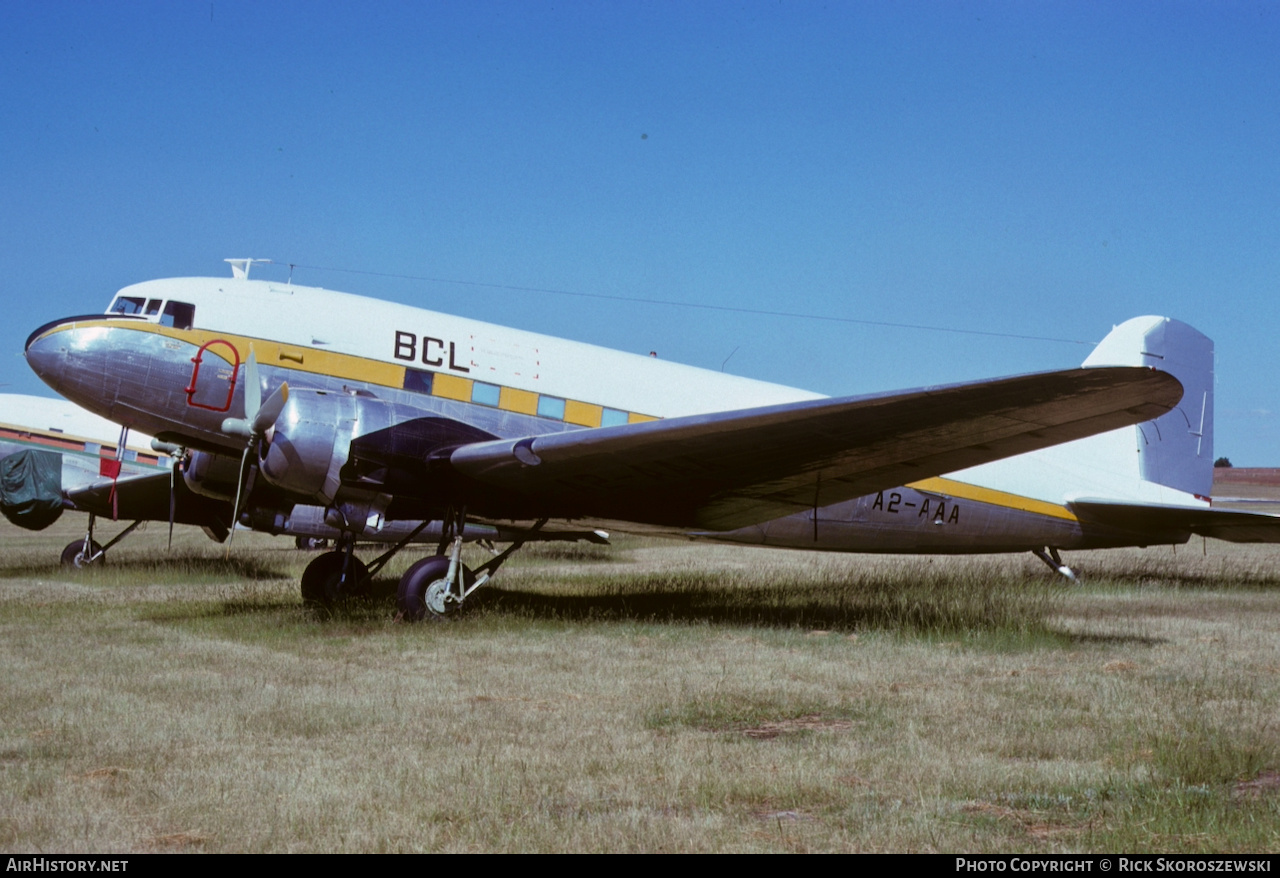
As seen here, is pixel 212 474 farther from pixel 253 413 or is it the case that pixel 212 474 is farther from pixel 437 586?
pixel 437 586

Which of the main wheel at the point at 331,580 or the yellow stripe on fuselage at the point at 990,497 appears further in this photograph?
the yellow stripe on fuselage at the point at 990,497

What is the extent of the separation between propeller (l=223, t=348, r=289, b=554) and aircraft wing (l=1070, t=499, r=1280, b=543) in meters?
9.94

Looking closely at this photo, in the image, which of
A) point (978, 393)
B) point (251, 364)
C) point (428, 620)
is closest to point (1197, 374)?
point (978, 393)

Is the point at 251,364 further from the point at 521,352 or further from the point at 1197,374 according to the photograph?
the point at 1197,374

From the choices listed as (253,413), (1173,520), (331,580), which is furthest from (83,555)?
(1173,520)

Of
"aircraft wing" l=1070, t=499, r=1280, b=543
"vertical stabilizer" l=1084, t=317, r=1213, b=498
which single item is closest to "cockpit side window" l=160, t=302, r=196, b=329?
"aircraft wing" l=1070, t=499, r=1280, b=543

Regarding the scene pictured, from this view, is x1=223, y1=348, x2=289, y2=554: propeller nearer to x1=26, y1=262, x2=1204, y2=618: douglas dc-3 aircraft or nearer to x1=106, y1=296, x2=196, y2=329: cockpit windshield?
x1=26, y1=262, x2=1204, y2=618: douglas dc-3 aircraft

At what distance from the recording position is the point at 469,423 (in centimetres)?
1084

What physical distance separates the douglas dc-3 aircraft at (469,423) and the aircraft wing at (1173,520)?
3192 millimetres

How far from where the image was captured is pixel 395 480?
9.73 m

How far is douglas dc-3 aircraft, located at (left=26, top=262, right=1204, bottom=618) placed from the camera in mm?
8641

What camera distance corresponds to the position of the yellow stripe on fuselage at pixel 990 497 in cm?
1256

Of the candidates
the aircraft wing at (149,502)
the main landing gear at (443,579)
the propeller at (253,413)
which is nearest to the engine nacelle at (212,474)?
the main landing gear at (443,579)

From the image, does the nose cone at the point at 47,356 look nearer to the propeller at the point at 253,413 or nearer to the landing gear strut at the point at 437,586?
the propeller at the point at 253,413
